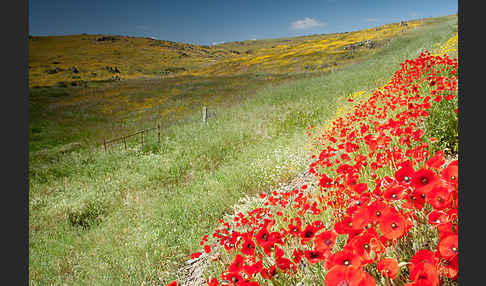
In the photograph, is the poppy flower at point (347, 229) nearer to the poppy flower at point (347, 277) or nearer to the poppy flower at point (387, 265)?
the poppy flower at point (387, 265)

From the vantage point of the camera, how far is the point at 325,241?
125 centimetres

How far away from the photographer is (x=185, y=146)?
8562mm

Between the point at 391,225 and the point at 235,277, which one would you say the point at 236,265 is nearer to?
the point at 235,277

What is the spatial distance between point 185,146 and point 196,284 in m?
6.21

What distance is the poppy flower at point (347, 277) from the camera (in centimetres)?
82

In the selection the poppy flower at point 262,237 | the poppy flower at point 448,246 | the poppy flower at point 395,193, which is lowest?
the poppy flower at point 262,237

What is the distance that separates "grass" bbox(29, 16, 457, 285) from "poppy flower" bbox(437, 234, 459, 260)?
2.97m

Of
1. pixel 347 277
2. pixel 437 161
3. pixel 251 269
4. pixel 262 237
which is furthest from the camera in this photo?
pixel 262 237

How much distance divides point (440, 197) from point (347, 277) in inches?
19.3

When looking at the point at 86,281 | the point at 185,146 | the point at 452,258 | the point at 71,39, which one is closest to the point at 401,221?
the point at 452,258

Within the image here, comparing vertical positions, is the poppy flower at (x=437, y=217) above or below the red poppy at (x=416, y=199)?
below

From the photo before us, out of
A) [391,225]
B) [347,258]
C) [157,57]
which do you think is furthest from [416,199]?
[157,57]

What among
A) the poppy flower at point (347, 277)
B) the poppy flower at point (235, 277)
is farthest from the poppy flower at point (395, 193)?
the poppy flower at point (235, 277)

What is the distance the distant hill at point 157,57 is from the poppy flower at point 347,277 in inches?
1239
